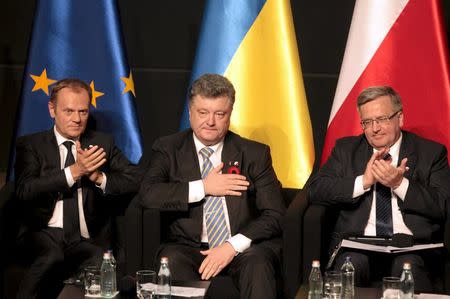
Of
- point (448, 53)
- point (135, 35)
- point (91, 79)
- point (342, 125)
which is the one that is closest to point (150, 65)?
point (135, 35)

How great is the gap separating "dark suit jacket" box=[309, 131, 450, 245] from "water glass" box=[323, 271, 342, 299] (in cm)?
85

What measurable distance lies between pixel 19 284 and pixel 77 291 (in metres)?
0.87

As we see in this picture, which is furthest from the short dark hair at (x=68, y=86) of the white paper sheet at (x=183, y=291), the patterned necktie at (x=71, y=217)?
the white paper sheet at (x=183, y=291)

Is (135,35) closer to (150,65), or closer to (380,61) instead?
(150,65)

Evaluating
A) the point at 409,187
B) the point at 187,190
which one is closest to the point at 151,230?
the point at 187,190

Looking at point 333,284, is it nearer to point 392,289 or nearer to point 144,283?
point 392,289

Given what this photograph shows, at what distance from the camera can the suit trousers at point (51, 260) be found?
4367 mm

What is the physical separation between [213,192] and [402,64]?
1.32 m

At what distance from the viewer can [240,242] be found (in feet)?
14.2

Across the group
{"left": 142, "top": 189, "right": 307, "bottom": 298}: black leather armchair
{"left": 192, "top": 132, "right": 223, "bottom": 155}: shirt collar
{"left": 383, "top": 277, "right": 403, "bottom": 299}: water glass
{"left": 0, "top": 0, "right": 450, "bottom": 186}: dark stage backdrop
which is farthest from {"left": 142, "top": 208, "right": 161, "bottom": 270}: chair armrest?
{"left": 0, "top": 0, "right": 450, "bottom": 186}: dark stage backdrop

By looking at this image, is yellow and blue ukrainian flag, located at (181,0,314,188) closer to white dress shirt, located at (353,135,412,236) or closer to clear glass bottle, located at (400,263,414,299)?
white dress shirt, located at (353,135,412,236)

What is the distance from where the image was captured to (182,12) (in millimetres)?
6207

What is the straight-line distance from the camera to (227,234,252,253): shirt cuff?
4301 millimetres

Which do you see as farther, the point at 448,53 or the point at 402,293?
the point at 448,53
